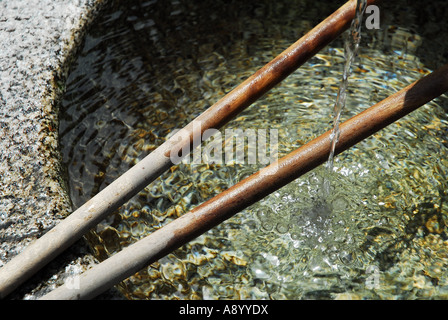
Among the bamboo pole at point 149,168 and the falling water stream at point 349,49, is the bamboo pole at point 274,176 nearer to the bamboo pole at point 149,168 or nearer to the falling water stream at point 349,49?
the falling water stream at point 349,49

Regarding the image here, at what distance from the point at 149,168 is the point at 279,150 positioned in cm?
97

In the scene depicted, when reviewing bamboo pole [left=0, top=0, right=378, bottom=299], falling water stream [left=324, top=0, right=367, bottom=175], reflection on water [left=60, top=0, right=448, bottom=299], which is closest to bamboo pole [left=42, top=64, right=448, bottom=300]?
falling water stream [left=324, top=0, right=367, bottom=175]

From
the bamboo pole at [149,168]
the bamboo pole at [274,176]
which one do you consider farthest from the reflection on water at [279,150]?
the bamboo pole at [274,176]

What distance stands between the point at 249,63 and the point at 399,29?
38.0 inches

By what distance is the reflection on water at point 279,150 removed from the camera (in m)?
1.98

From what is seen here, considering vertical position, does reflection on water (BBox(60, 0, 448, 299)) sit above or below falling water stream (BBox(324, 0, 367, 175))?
below

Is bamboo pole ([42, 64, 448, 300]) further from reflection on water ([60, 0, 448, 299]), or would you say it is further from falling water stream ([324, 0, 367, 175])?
reflection on water ([60, 0, 448, 299])

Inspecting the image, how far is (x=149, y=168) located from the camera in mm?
1763

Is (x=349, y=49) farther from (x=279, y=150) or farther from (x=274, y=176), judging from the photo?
(x=274, y=176)

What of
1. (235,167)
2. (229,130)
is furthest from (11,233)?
(229,130)

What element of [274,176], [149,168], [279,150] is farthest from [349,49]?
[149,168]

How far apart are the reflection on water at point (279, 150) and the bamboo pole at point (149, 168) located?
28cm

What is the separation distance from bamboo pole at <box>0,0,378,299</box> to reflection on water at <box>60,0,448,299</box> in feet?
0.92

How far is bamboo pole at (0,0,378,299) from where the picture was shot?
156cm
